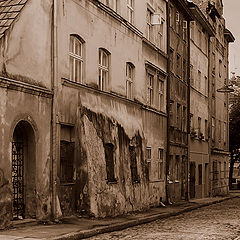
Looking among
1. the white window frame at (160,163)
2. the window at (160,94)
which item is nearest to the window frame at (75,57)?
the window at (160,94)

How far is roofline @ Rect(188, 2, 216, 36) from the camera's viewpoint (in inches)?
1503

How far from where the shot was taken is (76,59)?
65.2ft

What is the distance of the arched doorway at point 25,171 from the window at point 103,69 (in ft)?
18.4

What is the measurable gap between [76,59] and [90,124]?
215cm

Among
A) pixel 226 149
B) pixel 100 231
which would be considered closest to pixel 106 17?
pixel 100 231

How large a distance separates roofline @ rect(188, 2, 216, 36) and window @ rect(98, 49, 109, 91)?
16971mm

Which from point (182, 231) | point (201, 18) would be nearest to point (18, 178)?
point (182, 231)

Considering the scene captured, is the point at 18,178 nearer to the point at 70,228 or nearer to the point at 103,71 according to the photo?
the point at 70,228

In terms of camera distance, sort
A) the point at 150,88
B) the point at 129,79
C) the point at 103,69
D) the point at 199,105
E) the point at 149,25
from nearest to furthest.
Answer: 1. the point at 103,69
2. the point at 129,79
3. the point at 149,25
4. the point at 150,88
5. the point at 199,105

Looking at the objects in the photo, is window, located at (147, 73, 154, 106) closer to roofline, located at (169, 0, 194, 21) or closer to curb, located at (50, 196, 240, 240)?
curb, located at (50, 196, 240, 240)

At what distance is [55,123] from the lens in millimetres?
17734

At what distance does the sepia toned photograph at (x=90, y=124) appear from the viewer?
15.7 m

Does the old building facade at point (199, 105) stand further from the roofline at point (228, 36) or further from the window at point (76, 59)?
the window at point (76, 59)

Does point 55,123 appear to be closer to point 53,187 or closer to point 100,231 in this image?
point 53,187
